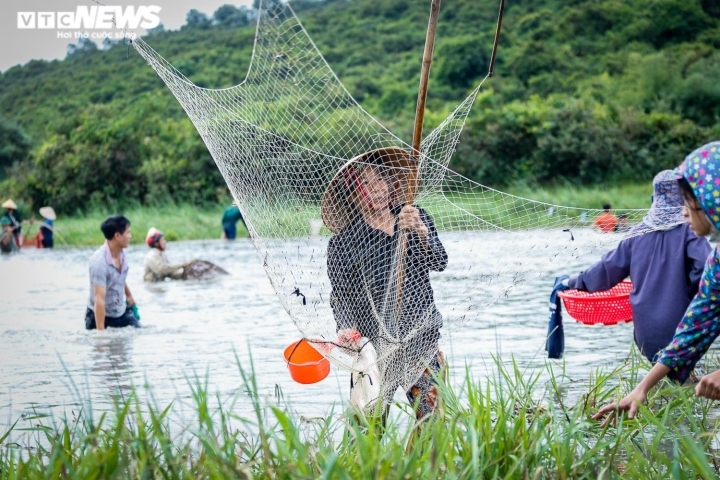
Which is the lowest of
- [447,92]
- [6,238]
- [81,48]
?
[6,238]

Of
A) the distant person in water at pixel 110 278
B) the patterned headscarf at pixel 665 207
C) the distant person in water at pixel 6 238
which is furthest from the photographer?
the distant person in water at pixel 6 238

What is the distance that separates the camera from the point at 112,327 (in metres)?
8.95

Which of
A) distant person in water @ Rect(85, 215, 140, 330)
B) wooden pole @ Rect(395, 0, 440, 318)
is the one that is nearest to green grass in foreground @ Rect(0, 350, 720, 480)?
wooden pole @ Rect(395, 0, 440, 318)

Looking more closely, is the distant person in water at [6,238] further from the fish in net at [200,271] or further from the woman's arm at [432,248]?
the woman's arm at [432,248]

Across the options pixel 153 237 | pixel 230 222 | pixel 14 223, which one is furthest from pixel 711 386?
pixel 14 223

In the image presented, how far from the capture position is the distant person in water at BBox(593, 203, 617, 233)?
4.84 m

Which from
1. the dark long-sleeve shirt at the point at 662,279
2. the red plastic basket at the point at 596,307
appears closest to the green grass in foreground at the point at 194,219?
the red plastic basket at the point at 596,307

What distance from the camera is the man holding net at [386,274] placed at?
4391mm

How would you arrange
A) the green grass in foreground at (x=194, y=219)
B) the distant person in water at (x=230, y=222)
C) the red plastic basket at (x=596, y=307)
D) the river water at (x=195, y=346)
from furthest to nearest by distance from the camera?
the green grass in foreground at (x=194, y=219), the distant person in water at (x=230, y=222), the river water at (x=195, y=346), the red plastic basket at (x=596, y=307)

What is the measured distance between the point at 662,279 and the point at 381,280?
5.35 feet

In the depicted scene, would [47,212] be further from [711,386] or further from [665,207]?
[711,386]

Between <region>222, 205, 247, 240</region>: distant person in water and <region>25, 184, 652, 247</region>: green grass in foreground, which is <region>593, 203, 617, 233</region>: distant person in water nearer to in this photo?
<region>222, 205, 247, 240</region>: distant person in water

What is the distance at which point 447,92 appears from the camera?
4969cm

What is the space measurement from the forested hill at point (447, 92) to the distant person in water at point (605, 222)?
2985cm
